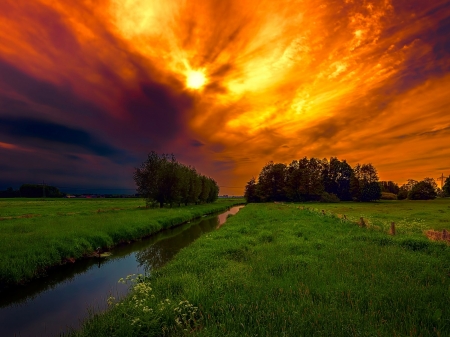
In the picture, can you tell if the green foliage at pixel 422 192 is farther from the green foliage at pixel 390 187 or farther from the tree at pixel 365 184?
the green foliage at pixel 390 187

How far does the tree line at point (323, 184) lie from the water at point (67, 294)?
92546mm

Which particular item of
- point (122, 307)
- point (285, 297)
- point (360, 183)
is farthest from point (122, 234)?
point (360, 183)

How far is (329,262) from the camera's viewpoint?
39.0ft

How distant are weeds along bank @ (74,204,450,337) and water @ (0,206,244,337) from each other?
284 cm

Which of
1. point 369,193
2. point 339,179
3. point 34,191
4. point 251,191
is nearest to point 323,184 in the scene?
point 339,179

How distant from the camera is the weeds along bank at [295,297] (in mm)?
6160

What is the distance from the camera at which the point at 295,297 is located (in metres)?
7.88

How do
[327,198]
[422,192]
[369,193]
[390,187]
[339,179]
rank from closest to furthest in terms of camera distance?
[327,198], [369,193], [422,192], [339,179], [390,187]

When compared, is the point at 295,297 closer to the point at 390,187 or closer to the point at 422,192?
the point at 422,192

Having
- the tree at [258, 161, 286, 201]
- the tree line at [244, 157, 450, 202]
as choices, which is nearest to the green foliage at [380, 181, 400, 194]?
the tree line at [244, 157, 450, 202]

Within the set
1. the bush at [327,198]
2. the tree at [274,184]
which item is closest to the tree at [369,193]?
the bush at [327,198]

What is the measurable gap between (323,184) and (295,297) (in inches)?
4385

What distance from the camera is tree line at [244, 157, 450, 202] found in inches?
4141

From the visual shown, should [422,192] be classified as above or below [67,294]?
above
